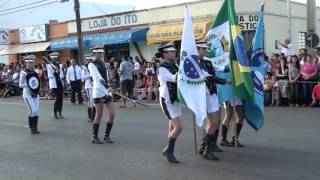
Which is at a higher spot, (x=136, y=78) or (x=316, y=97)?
(x=136, y=78)

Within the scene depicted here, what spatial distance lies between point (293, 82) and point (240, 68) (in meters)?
7.88

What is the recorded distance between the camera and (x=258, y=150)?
897cm

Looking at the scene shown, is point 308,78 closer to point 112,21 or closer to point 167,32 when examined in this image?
point 167,32

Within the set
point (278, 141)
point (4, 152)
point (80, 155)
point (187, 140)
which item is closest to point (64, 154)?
point (80, 155)

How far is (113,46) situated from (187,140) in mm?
21776

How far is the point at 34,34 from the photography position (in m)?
38.0

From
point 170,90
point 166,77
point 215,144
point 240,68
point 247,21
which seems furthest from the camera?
point 247,21

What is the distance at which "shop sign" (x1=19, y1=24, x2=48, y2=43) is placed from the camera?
37000 millimetres

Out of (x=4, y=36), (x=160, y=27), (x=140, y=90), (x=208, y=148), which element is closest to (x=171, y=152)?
(x=208, y=148)

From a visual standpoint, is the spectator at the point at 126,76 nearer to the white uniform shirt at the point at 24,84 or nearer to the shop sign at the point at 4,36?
the white uniform shirt at the point at 24,84

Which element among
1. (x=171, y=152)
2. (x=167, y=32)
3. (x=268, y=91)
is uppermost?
(x=167, y=32)

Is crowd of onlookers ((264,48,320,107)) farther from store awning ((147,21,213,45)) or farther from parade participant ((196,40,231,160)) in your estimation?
store awning ((147,21,213,45))

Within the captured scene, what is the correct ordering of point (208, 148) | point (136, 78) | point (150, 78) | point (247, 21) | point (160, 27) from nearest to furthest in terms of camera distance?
1. point (208, 148)
2. point (150, 78)
3. point (136, 78)
4. point (247, 21)
5. point (160, 27)

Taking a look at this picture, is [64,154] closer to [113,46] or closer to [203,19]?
[203,19]
